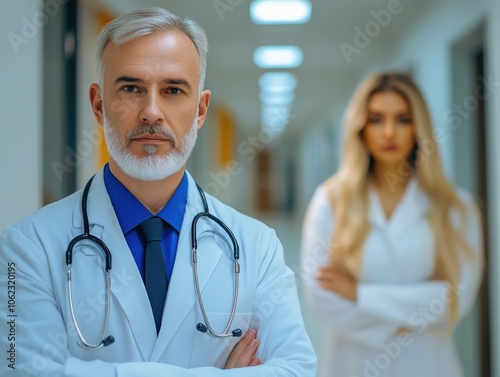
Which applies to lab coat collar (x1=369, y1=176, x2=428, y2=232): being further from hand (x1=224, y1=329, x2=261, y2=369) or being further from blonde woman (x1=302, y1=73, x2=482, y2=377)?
hand (x1=224, y1=329, x2=261, y2=369)

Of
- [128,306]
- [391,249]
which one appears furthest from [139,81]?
[391,249]

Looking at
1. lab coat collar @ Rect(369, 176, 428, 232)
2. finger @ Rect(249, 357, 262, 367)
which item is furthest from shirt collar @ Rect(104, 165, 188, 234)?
lab coat collar @ Rect(369, 176, 428, 232)

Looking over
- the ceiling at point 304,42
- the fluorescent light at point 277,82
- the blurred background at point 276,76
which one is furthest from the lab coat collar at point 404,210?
the fluorescent light at point 277,82

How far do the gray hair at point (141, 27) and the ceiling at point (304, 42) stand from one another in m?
0.53

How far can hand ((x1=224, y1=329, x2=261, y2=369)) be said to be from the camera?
883 mm

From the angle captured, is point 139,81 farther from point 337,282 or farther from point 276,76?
point 276,76

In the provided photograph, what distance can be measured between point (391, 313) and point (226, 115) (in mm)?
2809

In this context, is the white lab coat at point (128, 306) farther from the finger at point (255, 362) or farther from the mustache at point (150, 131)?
the mustache at point (150, 131)

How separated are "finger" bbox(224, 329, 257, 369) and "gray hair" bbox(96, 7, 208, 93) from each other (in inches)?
16.7

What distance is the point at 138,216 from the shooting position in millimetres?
896

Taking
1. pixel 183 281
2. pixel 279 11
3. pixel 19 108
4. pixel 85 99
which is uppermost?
pixel 279 11

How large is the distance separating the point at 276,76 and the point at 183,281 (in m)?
3.68

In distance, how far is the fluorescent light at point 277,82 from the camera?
434 cm

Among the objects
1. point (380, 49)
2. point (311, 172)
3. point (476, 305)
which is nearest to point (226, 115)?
point (380, 49)
